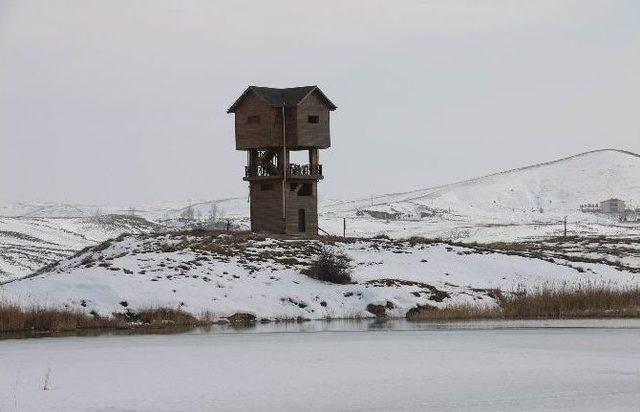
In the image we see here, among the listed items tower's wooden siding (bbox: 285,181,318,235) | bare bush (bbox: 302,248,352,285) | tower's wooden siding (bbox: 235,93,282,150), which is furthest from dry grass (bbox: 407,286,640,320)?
tower's wooden siding (bbox: 235,93,282,150)

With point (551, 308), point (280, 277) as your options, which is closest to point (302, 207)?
point (280, 277)

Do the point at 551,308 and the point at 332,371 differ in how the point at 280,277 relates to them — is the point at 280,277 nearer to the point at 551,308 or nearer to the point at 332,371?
the point at 551,308

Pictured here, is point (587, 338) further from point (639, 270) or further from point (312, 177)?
point (312, 177)

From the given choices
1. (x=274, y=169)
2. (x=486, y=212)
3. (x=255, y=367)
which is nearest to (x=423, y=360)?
Result: (x=255, y=367)

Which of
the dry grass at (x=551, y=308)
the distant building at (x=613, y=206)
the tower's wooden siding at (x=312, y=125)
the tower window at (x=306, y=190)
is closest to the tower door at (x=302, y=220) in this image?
the tower window at (x=306, y=190)

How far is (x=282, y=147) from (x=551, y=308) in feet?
81.5

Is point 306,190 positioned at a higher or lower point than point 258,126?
lower

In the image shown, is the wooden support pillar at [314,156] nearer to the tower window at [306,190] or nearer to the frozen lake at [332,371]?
the tower window at [306,190]

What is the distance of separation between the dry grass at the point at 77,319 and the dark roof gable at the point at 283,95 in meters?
24.6

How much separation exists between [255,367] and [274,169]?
3907 centimetres

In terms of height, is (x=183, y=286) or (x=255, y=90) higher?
(x=255, y=90)

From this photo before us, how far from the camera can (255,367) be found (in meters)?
23.3

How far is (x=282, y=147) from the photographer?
61.5m

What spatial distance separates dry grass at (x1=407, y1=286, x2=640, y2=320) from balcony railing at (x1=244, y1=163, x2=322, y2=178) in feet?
71.7
